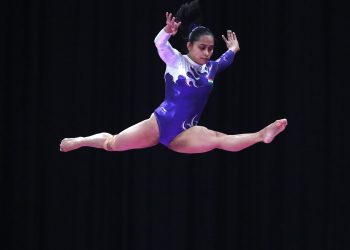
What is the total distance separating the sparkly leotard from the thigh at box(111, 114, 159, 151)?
4 cm

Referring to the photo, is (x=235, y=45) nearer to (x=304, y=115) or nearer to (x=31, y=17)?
(x=304, y=115)

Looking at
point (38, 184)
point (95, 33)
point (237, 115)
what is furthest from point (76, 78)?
point (237, 115)

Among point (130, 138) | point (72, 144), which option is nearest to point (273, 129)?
point (130, 138)

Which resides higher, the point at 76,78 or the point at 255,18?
the point at 255,18

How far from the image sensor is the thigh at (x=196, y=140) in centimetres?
381

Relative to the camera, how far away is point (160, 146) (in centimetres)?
555

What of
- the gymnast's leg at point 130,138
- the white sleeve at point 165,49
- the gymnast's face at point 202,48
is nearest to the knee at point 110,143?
the gymnast's leg at point 130,138

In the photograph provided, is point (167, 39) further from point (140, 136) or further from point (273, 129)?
point (273, 129)

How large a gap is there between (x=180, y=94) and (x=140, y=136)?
37 cm

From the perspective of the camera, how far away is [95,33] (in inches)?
223

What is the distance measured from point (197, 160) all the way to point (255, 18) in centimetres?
140

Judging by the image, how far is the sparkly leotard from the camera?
3818 millimetres

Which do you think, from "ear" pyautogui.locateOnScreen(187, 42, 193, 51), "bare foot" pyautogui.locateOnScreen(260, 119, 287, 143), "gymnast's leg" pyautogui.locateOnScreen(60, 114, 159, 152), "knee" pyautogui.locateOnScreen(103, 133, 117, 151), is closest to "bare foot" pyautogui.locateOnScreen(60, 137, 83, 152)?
"gymnast's leg" pyautogui.locateOnScreen(60, 114, 159, 152)

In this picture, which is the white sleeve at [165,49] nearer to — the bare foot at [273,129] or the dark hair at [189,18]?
the dark hair at [189,18]
